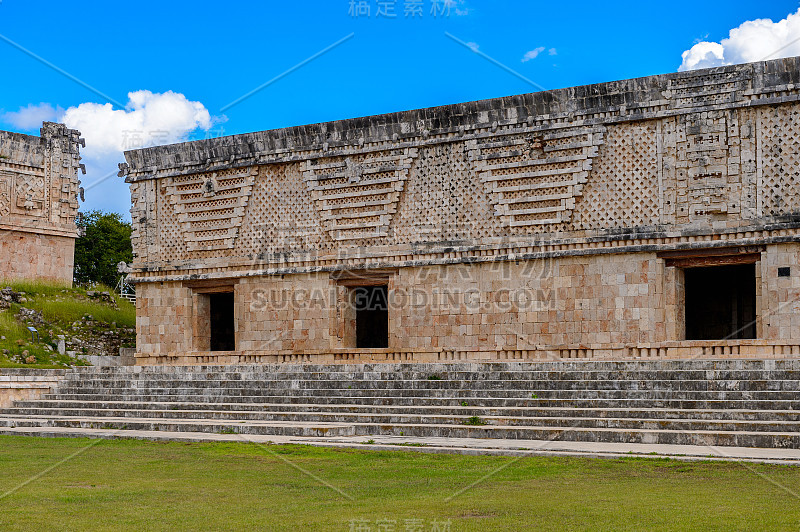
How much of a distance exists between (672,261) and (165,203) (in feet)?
35.9

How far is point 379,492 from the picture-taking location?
24.3ft

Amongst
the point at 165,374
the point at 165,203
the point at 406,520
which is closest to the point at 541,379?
the point at 165,374

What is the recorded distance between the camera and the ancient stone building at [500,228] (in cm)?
1584

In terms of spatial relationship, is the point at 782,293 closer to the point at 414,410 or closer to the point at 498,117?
the point at 498,117

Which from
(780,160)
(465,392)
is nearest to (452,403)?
(465,392)

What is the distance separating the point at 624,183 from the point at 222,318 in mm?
10537

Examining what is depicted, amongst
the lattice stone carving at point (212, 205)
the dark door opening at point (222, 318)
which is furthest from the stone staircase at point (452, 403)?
the dark door opening at point (222, 318)

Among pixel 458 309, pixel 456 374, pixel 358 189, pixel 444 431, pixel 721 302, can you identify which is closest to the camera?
pixel 444 431

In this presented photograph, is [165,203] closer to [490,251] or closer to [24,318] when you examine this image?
[24,318]

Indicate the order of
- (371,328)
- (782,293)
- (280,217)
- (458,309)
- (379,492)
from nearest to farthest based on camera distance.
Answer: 1. (379,492)
2. (782,293)
3. (458,309)
4. (280,217)
5. (371,328)

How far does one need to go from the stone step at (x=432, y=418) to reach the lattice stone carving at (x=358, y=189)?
5587mm

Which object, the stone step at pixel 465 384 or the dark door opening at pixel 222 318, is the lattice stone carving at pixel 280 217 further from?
the stone step at pixel 465 384

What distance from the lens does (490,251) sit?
17625 millimetres

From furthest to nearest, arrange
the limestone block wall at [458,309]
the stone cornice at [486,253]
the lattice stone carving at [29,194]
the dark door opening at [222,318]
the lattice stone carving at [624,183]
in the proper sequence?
1. the lattice stone carving at [29,194]
2. the dark door opening at [222,318]
3. the lattice stone carving at [624,183]
4. the limestone block wall at [458,309]
5. the stone cornice at [486,253]
